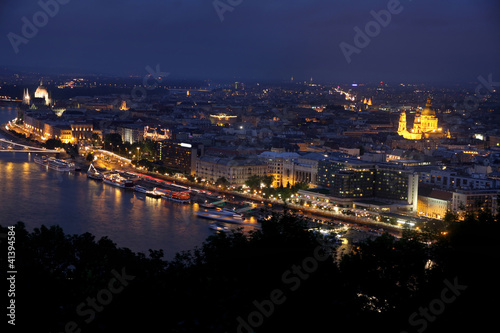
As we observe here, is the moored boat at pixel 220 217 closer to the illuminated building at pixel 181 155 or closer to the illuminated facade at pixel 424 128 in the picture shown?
the illuminated building at pixel 181 155

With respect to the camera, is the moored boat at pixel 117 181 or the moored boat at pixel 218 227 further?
the moored boat at pixel 117 181

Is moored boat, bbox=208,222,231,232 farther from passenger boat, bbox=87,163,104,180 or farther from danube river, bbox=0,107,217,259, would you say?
passenger boat, bbox=87,163,104,180

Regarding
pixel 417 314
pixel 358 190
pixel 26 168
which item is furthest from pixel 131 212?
pixel 417 314

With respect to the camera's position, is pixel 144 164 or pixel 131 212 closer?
pixel 131 212

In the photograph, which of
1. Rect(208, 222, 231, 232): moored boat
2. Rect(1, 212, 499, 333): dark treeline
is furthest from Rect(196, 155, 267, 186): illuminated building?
Rect(1, 212, 499, 333): dark treeline

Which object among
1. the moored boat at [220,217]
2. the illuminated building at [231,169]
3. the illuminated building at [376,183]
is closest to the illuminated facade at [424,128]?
the illuminated building at [231,169]

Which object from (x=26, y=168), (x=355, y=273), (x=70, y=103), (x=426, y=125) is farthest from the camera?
(x=70, y=103)

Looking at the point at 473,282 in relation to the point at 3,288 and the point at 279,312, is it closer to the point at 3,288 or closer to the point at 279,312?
the point at 279,312
